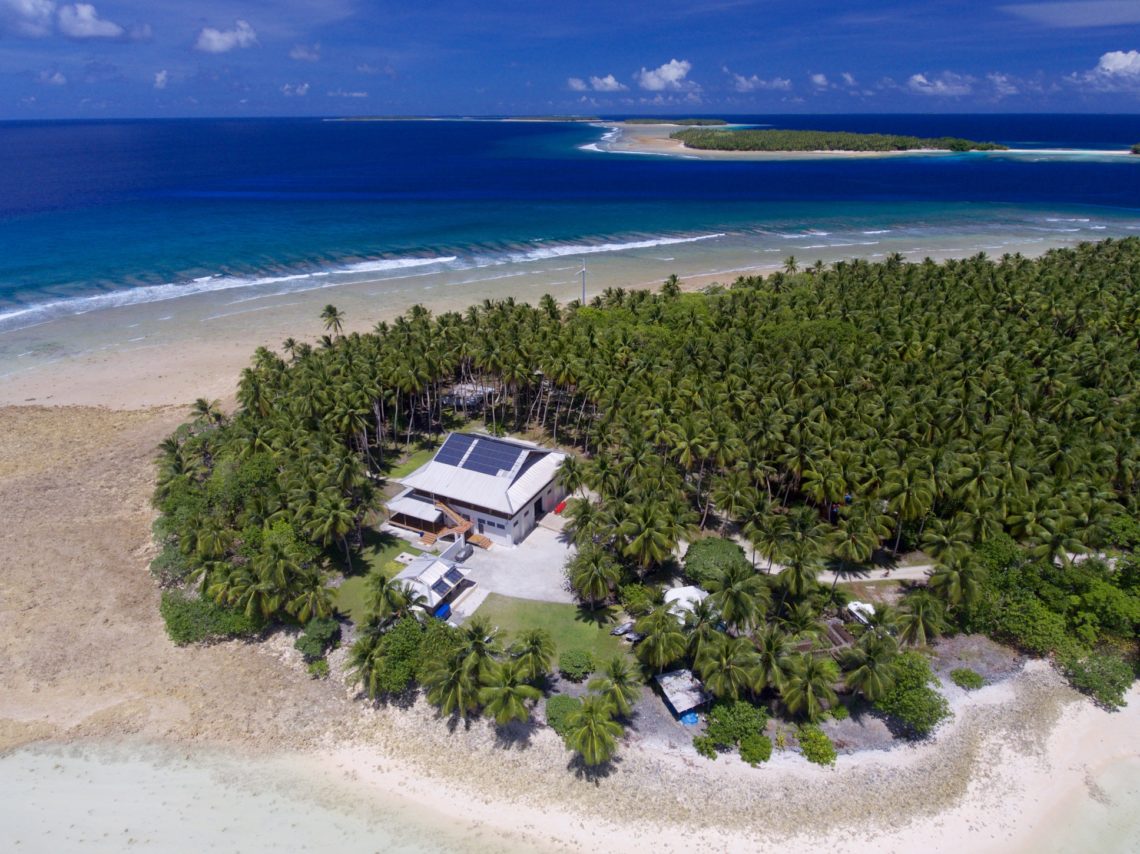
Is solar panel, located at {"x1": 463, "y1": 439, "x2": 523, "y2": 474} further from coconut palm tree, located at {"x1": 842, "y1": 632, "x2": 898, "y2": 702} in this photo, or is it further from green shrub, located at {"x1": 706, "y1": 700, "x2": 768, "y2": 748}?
coconut palm tree, located at {"x1": 842, "y1": 632, "x2": 898, "y2": 702}

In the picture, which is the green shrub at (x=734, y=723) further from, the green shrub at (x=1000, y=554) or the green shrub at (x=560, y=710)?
the green shrub at (x=1000, y=554)

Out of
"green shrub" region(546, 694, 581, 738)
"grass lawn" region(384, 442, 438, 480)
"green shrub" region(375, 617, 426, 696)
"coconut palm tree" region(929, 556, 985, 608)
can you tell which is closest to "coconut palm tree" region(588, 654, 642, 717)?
"green shrub" region(546, 694, 581, 738)

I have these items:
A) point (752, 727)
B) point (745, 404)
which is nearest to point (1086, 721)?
point (752, 727)

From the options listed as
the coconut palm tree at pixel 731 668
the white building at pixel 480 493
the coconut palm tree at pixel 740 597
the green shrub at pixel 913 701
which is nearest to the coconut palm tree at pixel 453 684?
the coconut palm tree at pixel 731 668

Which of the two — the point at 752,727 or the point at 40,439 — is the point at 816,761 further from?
the point at 40,439

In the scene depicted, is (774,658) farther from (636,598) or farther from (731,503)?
(731,503)
